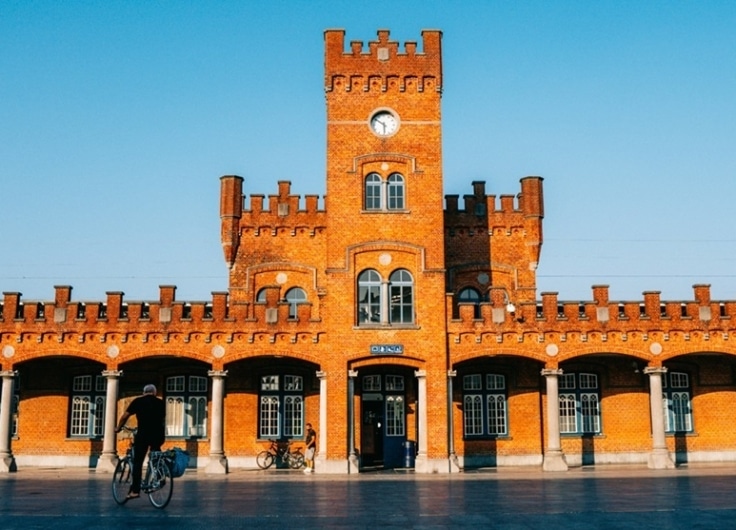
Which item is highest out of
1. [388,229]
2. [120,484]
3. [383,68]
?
[383,68]

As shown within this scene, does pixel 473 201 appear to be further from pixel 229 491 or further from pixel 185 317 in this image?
pixel 229 491

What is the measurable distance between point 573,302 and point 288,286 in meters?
11.3

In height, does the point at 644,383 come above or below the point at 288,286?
below

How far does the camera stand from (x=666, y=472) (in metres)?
25.7

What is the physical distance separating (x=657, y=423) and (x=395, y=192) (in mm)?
12589

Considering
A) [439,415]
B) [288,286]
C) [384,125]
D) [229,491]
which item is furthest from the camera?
[288,286]

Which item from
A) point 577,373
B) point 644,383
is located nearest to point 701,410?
point 644,383

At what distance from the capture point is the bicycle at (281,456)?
3002 centimetres

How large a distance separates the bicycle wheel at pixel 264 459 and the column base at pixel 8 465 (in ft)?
28.3

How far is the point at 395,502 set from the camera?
53.4ft

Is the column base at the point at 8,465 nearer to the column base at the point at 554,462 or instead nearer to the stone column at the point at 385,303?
the stone column at the point at 385,303

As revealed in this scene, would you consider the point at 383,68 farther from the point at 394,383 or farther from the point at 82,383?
the point at 82,383

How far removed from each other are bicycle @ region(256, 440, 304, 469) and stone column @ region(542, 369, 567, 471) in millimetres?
9139

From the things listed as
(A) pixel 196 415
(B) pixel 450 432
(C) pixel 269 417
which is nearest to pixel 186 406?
(A) pixel 196 415
